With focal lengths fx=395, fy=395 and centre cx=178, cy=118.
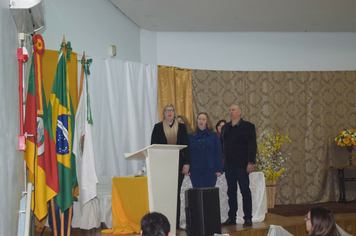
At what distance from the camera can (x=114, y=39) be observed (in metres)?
6.25

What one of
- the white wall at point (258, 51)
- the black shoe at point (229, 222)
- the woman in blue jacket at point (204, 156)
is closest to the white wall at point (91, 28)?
the white wall at point (258, 51)

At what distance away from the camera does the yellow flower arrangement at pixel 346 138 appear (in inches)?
275

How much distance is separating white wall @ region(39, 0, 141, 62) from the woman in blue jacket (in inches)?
81.6

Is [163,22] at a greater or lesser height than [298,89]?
greater

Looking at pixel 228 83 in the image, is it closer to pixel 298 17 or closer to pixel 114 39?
pixel 298 17

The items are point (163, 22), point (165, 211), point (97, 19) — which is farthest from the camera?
point (163, 22)

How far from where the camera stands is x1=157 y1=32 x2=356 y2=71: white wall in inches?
285

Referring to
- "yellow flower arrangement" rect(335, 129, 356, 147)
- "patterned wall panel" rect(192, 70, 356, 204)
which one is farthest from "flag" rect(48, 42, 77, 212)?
"yellow flower arrangement" rect(335, 129, 356, 147)

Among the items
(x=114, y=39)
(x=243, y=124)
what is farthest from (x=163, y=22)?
(x=243, y=124)

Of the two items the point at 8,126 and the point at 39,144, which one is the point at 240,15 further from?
the point at 8,126

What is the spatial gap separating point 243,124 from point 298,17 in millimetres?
2967

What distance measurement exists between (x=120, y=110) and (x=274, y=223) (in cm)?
275

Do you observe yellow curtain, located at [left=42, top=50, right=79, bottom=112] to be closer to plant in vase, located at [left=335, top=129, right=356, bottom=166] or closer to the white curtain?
the white curtain

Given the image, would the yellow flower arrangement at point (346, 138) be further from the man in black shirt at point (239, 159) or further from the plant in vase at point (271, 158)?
the man in black shirt at point (239, 159)
